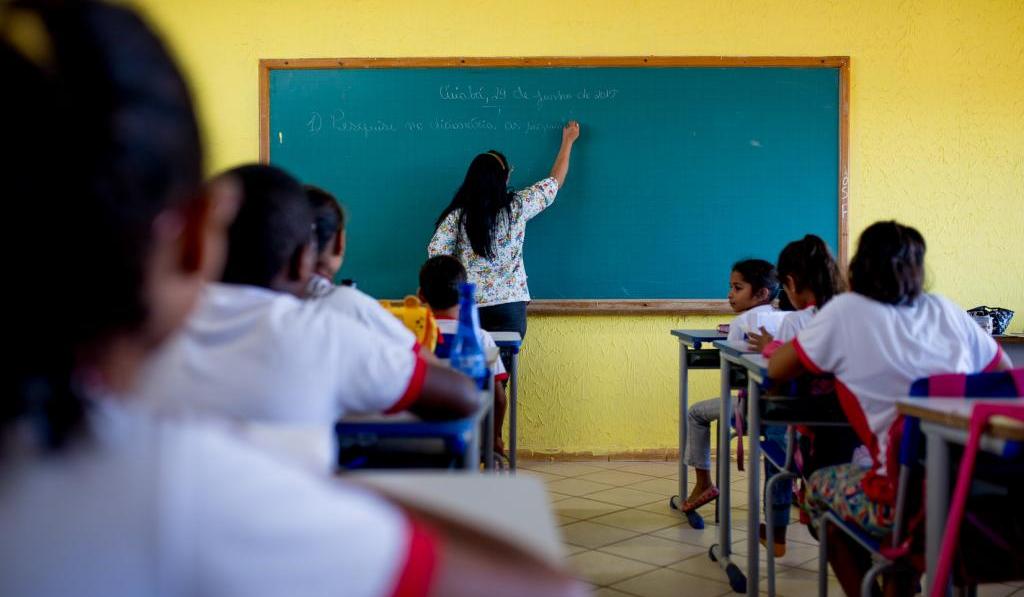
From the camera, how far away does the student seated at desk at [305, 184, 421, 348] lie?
1.89m

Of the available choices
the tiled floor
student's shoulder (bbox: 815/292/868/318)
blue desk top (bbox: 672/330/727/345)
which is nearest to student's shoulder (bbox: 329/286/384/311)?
student's shoulder (bbox: 815/292/868/318)

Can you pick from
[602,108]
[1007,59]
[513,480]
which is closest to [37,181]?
[513,480]

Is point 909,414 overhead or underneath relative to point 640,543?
overhead

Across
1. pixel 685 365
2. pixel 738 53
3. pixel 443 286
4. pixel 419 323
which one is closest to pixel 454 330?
pixel 443 286

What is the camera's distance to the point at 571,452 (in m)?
4.56

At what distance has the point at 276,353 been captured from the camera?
3.99ft

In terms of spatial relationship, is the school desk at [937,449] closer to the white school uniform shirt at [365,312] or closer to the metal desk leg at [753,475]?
the metal desk leg at [753,475]

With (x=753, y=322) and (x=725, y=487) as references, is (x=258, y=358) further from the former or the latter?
(x=753, y=322)

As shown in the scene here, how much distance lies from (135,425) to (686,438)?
3428 millimetres

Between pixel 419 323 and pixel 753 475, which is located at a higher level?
pixel 419 323

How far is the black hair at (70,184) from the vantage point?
382 millimetres

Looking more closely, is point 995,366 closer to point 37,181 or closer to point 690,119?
point 37,181

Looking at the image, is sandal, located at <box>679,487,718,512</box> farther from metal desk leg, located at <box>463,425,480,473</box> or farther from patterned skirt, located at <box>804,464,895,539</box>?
metal desk leg, located at <box>463,425,480,473</box>

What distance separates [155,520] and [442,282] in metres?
2.90
